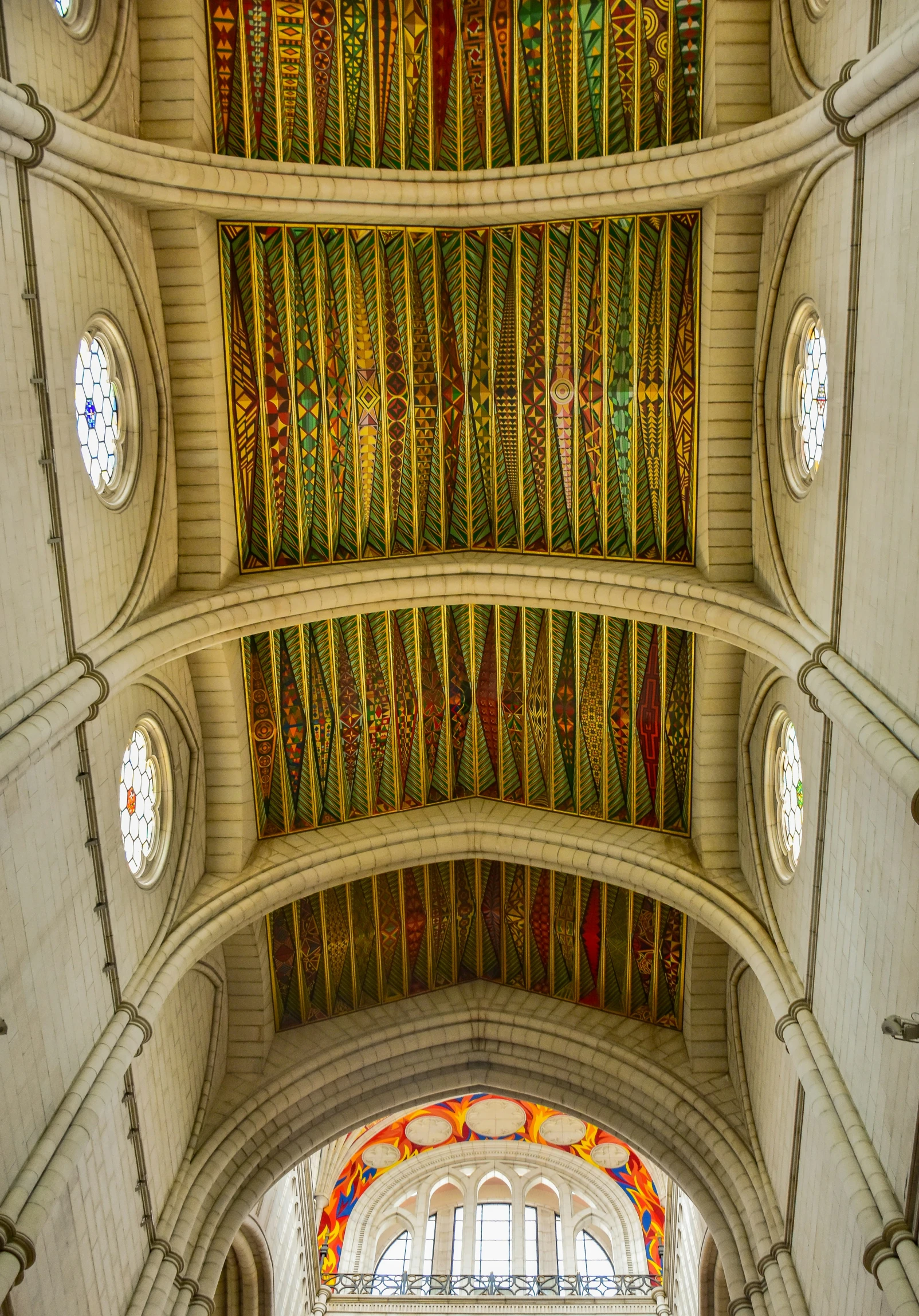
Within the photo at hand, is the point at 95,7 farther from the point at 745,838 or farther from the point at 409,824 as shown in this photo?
the point at 745,838

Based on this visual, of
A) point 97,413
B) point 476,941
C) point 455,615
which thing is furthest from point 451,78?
point 476,941

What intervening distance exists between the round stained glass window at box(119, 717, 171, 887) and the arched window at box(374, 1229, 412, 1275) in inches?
455

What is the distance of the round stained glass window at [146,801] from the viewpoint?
11898 mm

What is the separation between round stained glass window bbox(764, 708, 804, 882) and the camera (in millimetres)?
11773

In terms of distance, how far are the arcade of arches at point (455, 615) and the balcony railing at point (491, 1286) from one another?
3.35 m

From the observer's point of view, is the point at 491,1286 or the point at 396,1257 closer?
the point at 491,1286

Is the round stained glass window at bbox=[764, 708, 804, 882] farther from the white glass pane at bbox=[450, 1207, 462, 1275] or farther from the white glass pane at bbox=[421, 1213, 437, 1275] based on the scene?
the white glass pane at bbox=[421, 1213, 437, 1275]

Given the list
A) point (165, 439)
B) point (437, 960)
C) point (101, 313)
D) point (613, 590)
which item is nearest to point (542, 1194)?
point (437, 960)

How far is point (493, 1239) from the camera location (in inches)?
840

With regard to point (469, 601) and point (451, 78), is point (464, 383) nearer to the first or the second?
point (469, 601)

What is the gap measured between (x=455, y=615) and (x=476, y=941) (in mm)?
4571

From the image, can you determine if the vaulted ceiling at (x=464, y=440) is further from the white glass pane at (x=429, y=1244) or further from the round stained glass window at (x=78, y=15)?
the white glass pane at (x=429, y=1244)

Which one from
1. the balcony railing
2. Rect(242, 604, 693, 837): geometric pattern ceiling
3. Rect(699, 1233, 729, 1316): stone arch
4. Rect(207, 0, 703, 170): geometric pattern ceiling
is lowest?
Rect(699, 1233, 729, 1316): stone arch

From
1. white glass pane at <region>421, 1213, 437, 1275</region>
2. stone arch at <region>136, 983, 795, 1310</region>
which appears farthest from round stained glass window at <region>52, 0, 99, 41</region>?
white glass pane at <region>421, 1213, 437, 1275</region>
